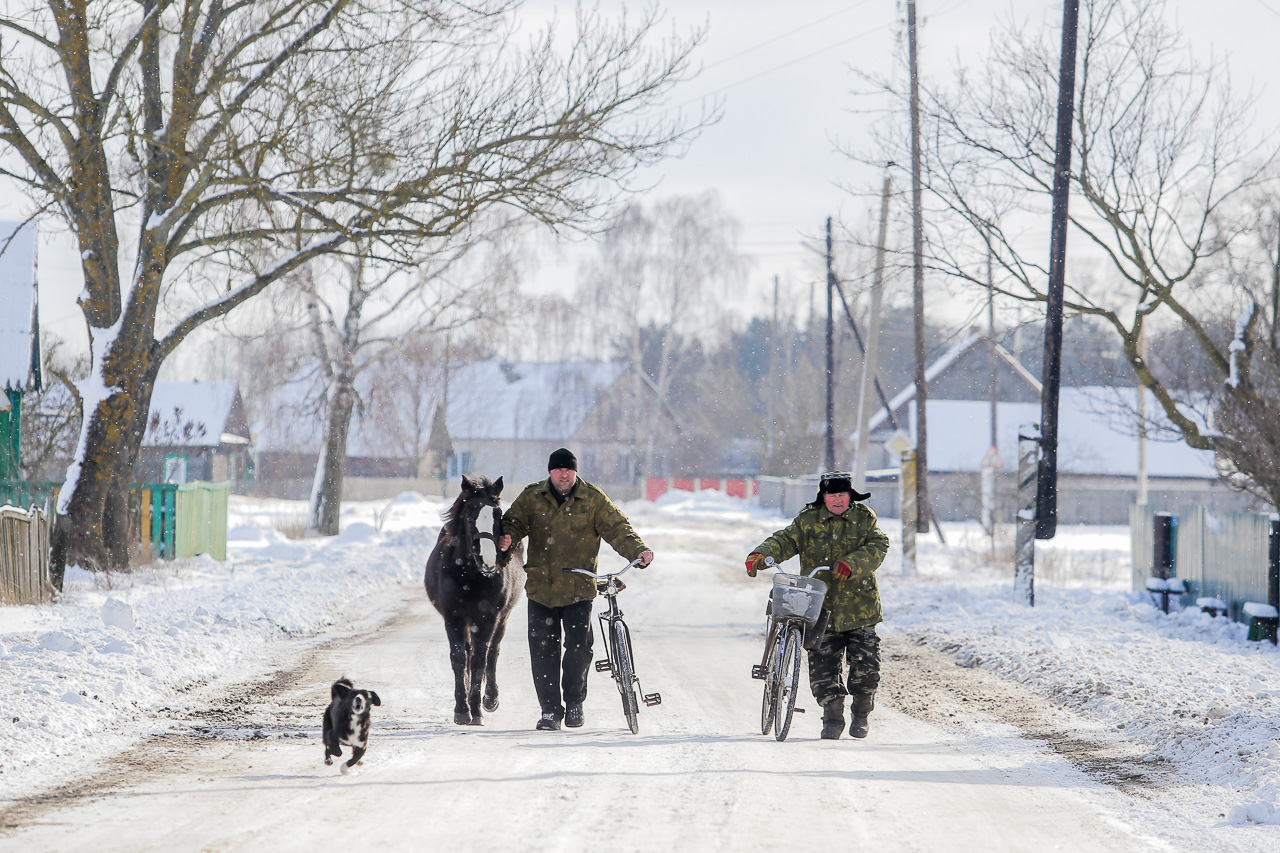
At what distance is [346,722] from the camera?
605cm

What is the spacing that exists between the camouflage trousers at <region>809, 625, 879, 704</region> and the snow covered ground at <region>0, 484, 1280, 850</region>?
35.5 inches

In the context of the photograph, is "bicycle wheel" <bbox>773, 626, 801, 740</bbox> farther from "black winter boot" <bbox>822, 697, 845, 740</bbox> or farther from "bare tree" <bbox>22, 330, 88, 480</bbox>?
"bare tree" <bbox>22, 330, 88, 480</bbox>

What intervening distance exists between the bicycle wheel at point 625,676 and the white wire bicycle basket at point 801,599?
95 cm

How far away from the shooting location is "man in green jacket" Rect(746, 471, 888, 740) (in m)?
7.68

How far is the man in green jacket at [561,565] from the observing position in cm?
761

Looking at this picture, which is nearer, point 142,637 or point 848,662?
point 848,662

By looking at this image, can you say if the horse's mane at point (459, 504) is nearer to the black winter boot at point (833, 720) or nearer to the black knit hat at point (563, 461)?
the black knit hat at point (563, 461)

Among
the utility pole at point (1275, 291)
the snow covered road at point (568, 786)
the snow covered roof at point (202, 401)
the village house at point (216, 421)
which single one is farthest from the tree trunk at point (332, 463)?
the snow covered roof at point (202, 401)

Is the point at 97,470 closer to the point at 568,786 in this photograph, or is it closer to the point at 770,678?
the point at 770,678

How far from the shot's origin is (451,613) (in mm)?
7730

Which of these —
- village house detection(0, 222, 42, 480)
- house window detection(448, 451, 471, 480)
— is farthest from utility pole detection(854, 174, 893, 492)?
house window detection(448, 451, 471, 480)

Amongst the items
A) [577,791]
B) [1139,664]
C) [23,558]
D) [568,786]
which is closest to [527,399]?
[23,558]

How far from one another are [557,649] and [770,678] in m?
1.36

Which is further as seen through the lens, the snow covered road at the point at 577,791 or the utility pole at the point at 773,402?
the utility pole at the point at 773,402
